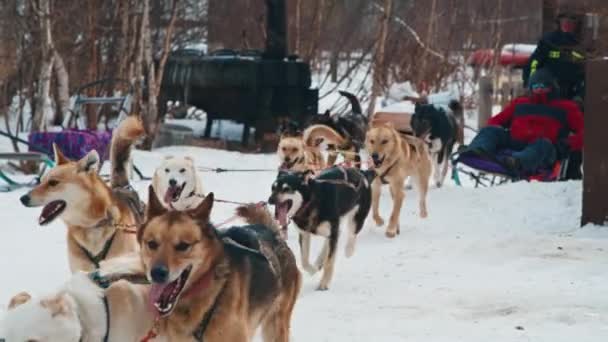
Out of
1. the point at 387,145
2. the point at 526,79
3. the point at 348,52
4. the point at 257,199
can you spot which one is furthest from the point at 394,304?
the point at 348,52

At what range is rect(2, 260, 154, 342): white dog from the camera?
3.07m

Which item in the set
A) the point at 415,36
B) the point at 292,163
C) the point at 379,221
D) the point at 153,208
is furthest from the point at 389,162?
the point at 415,36

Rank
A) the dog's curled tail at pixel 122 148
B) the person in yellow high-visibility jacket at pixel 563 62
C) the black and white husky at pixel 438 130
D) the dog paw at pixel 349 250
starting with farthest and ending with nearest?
the black and white husky at pixel 438 130 → the person in yellow high-visibility jacket at pixel 563 62 → the dog paw at pixel 349 250 → the dog's curled tail at pixel 122 148

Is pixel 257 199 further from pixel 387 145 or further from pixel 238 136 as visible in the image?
pixel 238 136

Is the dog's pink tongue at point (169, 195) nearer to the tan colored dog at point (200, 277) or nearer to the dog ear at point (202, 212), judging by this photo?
the tan colored dog at point (200, 277)

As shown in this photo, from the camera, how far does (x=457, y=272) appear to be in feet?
21.6

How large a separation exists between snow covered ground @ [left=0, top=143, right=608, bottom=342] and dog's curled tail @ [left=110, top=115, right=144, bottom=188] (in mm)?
696

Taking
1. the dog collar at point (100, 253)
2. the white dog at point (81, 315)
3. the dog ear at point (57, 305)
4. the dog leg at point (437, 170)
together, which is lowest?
the dog leg at point (437, 170)

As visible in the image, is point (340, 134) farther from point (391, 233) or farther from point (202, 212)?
point (202, 212)

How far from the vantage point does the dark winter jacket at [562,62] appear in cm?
1023

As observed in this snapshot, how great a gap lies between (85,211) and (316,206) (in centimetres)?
194

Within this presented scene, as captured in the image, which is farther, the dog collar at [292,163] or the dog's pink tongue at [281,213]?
the dog collar at [292,163]

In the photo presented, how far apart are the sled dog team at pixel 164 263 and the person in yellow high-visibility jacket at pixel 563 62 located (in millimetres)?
4308

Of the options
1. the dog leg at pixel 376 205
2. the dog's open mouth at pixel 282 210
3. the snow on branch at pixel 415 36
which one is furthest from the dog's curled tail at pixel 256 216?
the snow on branch at pixel 415 36
